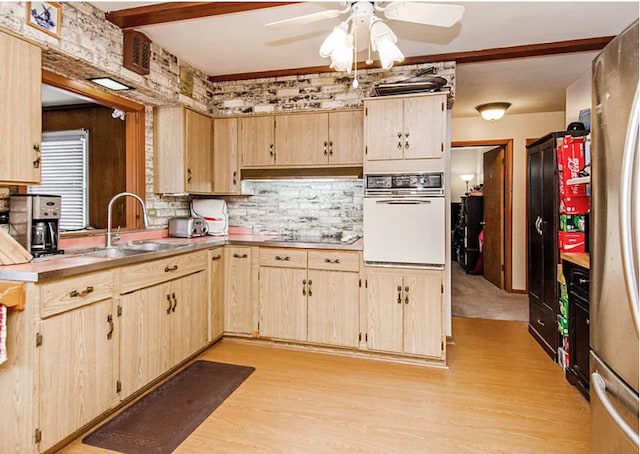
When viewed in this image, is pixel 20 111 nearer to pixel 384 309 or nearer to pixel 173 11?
pixel 173 11

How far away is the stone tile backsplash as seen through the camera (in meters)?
3.74

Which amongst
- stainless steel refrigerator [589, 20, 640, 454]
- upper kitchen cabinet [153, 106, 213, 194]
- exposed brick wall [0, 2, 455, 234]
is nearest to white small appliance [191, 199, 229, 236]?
exposed brick wall [0, 2, 455, 234]

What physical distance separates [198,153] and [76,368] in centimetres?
216

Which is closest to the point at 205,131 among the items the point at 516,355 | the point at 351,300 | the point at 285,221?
the point at 285,221

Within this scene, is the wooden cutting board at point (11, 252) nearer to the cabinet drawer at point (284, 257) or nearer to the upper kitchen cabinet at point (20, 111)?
the upper kitchen cabinet at point (20, 111)

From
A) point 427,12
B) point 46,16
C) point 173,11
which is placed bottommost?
point 427,12

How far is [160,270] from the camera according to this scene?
258 centimetres

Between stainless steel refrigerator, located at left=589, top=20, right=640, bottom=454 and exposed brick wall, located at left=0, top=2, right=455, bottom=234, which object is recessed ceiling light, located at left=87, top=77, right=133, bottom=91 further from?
stainless steel refrigerator, located at left=589, top=20, right=640, bottom=454

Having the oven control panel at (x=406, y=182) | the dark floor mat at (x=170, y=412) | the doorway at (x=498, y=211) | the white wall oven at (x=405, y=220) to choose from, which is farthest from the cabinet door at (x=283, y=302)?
the doorway at (x=498, y=211)

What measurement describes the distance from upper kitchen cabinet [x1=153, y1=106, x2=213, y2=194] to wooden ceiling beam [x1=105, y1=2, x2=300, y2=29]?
842 millimetres

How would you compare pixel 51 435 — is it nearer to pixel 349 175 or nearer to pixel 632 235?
pixel 632 235

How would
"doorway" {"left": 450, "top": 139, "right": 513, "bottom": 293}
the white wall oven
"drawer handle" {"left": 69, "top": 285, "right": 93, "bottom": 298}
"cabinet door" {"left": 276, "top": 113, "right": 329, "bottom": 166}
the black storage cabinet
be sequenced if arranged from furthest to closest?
"doorway" {"left": 450, "top": 139, "right": 513, "bottom": 293}, "cabinet door" {"left": 276, "top": 113, "right": 329, "bottom": 166}, the black storage cabinet, the white wall oven, "drawer handle" {"left": 69, "top": 285, "right": 93, "bottom": 298}

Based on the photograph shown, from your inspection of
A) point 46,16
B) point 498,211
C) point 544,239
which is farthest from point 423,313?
point 498,211

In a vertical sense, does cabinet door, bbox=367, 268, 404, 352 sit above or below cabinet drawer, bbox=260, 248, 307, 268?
below
